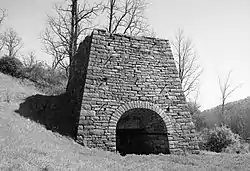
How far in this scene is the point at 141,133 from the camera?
30.9 feet

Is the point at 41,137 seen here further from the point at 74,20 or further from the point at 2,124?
the point at 74,20

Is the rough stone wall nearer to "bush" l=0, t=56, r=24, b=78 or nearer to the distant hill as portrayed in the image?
"bush" l=0, t=56, r=24, b=78

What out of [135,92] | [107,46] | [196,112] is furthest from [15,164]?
[196,112]

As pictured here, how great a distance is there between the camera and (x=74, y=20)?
51.6 ft

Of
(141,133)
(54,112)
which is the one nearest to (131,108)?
(141,133)

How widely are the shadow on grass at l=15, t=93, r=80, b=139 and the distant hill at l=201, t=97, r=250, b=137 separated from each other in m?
14.4

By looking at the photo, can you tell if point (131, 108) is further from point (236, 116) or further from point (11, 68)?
point (236, 116)

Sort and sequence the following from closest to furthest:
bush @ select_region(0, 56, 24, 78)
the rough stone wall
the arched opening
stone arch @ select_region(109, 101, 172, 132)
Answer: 1. the rough stone wall
2. stone arch @ select_region(109, 101, 172, 132)
3. the arched opening
4. bush @ select_region(0, 56, 24, 78)

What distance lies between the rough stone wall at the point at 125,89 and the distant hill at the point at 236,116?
1161cm

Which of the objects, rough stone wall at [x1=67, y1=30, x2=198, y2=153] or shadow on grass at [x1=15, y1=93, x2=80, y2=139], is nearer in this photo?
rough stone wall at [x1=67, y1=30, x2=198, y2=153]

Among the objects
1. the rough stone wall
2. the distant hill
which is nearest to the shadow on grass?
the rough stone wall

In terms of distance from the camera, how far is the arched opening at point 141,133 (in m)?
8.17

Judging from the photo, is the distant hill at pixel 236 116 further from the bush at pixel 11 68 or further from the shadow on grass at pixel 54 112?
the bush at pixel 11 68

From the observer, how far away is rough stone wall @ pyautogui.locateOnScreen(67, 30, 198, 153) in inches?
286
